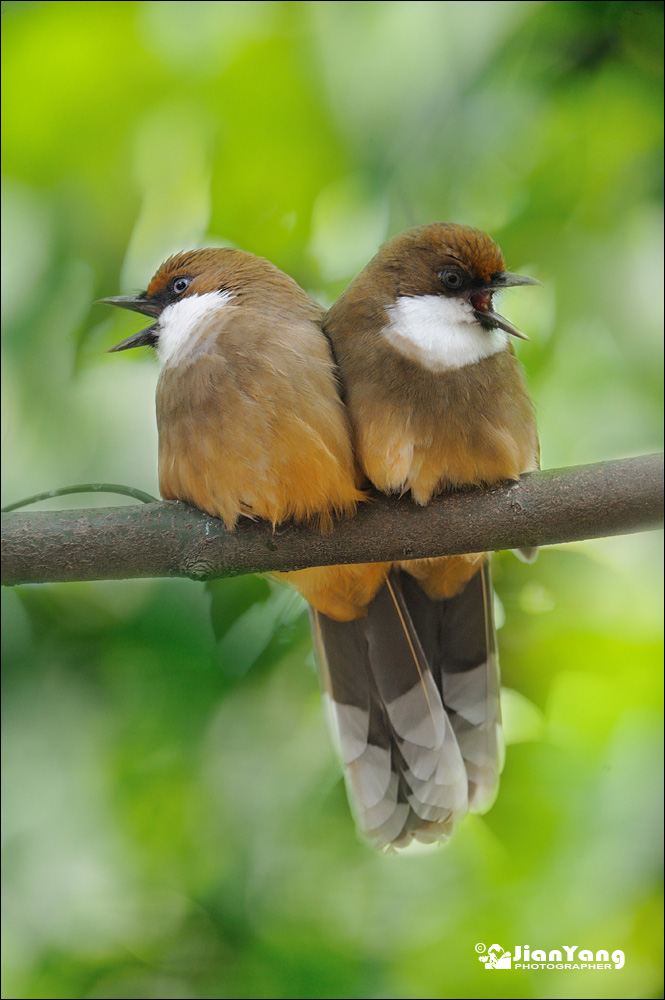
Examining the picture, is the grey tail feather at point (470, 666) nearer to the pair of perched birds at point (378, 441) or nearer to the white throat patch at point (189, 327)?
the pair of perched birds at point (378, 441)

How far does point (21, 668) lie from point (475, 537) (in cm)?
118

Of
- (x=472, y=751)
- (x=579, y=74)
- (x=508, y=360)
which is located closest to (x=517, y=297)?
(x=508, y=360)

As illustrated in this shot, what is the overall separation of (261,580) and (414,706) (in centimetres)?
47

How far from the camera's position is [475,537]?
1.24 meters

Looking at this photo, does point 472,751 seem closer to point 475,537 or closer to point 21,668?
point 475,537

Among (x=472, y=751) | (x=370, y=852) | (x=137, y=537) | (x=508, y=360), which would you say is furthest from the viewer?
(x=370, y=852)

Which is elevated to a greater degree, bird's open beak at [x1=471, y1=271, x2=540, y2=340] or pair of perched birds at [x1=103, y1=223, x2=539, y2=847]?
bird's open beak at [x1=471, y1=271, x2=540, y2=340]

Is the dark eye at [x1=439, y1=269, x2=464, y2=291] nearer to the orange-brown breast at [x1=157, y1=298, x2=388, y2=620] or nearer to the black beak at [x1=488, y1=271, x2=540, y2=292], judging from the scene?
the black beak at [x1=488, y1=271, x2=540, y2=292]

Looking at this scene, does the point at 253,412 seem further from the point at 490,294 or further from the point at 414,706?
the point at 414,706

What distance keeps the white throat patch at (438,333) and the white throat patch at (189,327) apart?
309 mm

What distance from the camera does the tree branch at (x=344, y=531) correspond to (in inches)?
44.4

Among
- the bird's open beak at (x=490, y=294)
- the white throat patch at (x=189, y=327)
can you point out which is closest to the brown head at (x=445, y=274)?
the bird's open beak at (x=490, y=294)

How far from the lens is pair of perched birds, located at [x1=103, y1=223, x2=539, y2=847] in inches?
53.0

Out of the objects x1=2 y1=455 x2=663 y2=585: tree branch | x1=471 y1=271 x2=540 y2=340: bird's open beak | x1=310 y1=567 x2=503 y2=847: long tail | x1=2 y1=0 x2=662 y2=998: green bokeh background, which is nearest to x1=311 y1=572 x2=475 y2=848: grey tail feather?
x1=310 y1=567 x2=503 y2=847: long tail
